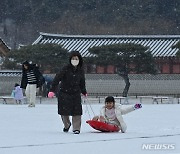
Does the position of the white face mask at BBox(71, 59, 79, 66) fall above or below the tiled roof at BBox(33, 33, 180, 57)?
below

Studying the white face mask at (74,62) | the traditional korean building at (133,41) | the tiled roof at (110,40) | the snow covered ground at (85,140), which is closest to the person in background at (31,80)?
the snow covered ground at (85,140)

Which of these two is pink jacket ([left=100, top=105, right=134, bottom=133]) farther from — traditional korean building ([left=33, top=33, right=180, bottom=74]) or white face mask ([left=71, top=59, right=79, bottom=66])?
traditional korean building ([left=33, top=33, right=180, bottom=74])

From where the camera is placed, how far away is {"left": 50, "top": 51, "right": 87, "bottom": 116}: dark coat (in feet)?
29.5

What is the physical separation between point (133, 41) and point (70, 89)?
95.4 ft

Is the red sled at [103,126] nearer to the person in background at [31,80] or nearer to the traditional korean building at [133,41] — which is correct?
the person in background at [31,80]

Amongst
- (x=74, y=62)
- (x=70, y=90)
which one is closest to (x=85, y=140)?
(x=70, y=90)

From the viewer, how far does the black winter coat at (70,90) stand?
354 inches

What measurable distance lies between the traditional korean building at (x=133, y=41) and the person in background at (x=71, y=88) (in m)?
26.6

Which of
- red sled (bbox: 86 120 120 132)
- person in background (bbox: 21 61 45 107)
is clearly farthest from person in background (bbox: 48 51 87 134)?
person in background (bbox: 21 61 45 107)

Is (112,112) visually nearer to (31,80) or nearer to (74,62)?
(74,62)

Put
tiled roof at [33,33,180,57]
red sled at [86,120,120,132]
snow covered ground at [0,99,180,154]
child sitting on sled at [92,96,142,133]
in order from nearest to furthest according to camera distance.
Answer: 1. snow covered ground at [0,99,180,154]
2. red sled at [86,120,120,132]
3. child sitting on sled at [92,96,142,133]
4. tiled roof at [33,33,180,57]

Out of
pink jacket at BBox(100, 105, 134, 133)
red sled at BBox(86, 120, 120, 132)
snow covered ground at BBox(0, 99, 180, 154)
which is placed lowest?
snow covered ground at BBox(0, 99, 180, 154)

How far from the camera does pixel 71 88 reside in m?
9.05

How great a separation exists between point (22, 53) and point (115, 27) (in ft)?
86.8
